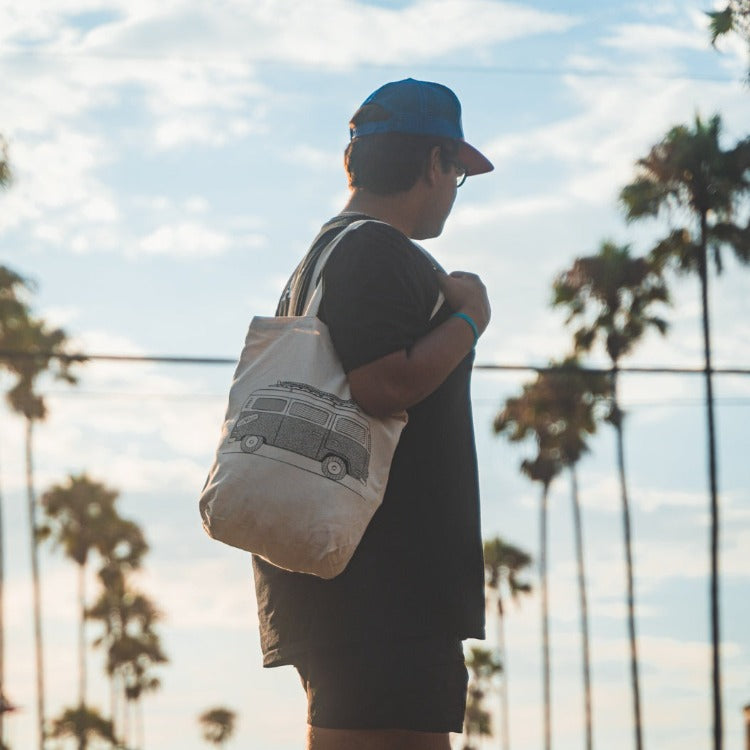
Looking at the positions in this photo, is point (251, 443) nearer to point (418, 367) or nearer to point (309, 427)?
point (309, 427)

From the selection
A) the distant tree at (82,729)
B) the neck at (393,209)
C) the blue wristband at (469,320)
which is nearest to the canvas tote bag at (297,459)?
the blue wristband at (469,320)

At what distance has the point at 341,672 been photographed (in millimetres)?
2613

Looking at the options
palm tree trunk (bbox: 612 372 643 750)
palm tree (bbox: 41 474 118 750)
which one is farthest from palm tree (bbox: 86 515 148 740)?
palm tree trunk (bbox: 612 372 643 750)

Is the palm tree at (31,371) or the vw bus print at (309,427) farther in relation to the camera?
the palm tree at (31,371)

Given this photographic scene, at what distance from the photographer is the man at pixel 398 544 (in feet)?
8.54

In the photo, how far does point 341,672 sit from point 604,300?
27.4m

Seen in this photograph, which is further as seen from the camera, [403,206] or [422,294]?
[403,206]

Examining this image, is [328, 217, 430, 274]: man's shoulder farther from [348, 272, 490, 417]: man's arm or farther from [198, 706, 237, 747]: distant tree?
[198, 706, 237, 747]: distant tree

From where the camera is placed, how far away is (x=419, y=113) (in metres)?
3.00

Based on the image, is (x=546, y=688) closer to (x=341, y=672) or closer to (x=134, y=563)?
(x=134, y=563)

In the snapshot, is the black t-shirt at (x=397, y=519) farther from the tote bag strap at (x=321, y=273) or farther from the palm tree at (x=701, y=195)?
the palm tree at (x=701, y=195)

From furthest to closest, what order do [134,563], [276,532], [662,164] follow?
1. [134,563]
2. [662,164]
3. [276,532]

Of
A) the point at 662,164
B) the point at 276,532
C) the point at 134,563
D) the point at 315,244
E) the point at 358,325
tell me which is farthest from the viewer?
the point at 134,563

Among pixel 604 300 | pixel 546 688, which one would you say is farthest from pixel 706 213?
pixel 546 688
